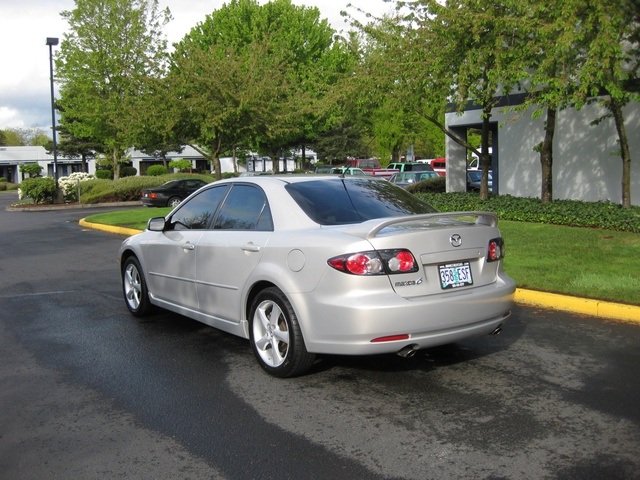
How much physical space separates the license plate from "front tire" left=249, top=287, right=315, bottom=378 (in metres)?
1.17

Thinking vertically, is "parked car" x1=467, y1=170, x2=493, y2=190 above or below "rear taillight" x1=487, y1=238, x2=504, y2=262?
above

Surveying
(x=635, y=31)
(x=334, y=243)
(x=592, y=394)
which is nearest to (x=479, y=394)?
(x=592, y=394)

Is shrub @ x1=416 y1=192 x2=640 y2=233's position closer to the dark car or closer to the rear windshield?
the rear windshield

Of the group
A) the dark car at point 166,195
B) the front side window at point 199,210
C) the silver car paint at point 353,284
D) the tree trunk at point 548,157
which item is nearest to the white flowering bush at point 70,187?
the dark car at point 166,195

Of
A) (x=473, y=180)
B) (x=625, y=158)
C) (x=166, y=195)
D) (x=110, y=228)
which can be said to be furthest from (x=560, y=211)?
(x=166, y=195)

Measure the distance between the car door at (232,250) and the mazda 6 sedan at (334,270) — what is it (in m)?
0.01

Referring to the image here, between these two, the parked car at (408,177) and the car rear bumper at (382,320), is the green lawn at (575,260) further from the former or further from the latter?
the parked car at (408,177)

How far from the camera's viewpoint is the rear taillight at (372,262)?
471cm

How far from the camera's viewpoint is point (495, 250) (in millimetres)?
5469

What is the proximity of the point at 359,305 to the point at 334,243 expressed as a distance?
0.51 meters

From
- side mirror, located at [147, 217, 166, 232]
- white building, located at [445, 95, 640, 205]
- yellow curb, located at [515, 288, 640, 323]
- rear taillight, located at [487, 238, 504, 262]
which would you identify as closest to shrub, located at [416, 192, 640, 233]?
white building, located at [445, 95, 640, 205]

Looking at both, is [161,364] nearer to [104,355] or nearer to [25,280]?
[104,355]

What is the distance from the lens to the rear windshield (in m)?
5.46

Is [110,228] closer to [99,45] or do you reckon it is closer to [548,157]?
Answer: [548,157]
